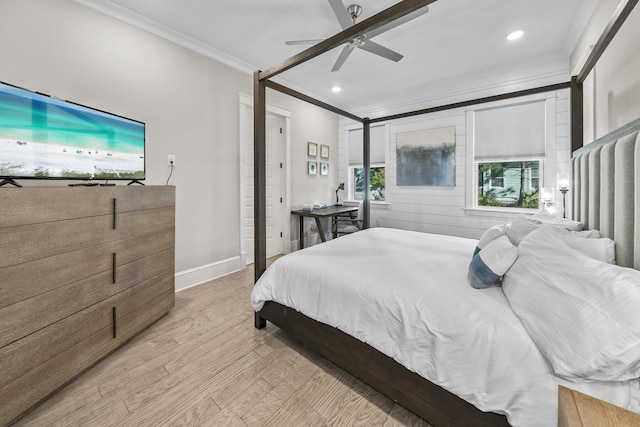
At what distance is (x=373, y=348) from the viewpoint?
141 centimetres

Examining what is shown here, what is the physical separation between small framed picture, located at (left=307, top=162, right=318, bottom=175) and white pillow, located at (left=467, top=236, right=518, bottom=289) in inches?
141

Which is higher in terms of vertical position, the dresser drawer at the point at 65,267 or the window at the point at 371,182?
the window at the point at 371,182

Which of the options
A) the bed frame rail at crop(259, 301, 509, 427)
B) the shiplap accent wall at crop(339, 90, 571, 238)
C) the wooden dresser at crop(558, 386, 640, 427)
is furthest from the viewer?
the shiplap accent wall at crop(339, 90, 571, 238)

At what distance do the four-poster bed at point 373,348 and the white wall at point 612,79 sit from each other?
0.13 m

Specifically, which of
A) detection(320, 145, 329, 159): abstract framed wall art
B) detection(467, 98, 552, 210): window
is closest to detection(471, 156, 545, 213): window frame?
detection(467, 98, 552, 210): window

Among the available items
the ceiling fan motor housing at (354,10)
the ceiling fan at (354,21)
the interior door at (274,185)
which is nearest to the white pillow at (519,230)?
the ceiling fan at (354,21)

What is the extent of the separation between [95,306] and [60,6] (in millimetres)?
2344

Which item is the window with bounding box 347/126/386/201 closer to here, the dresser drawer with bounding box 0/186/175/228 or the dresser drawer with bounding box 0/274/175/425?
the dresser drawer with bounding box 0/186/175/228

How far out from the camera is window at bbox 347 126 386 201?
4.92m

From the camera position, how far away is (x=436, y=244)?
233 cm

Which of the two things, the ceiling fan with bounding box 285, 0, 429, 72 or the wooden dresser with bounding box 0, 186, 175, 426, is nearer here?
the wooden dresser with bounding box 0, 186, 175, 426

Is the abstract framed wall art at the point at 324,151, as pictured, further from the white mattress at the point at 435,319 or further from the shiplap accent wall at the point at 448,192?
the white mattress at the point at 435,319

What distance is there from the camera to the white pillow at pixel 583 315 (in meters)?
0.79

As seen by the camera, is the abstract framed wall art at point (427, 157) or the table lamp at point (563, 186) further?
the abstract framed wall art at point (427, 157)
